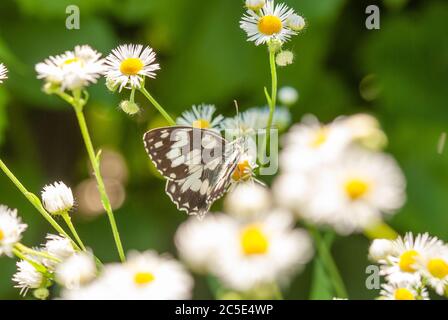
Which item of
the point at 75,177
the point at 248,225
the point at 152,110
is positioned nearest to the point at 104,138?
the point at 75,177

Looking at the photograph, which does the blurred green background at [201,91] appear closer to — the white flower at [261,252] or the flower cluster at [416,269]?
the flower cluster at [416,269]

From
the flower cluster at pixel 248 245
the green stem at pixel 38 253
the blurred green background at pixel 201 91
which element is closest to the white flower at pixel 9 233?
the green stem at pixel 38 253

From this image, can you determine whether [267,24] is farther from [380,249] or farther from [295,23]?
[380,249]

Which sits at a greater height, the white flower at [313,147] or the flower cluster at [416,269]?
the white flower at [313,147]

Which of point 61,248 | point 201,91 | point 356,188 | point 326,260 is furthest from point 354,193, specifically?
point 201,91

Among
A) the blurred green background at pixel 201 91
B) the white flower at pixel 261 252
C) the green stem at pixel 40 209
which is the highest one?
the blurred green background at pixel 201 91
